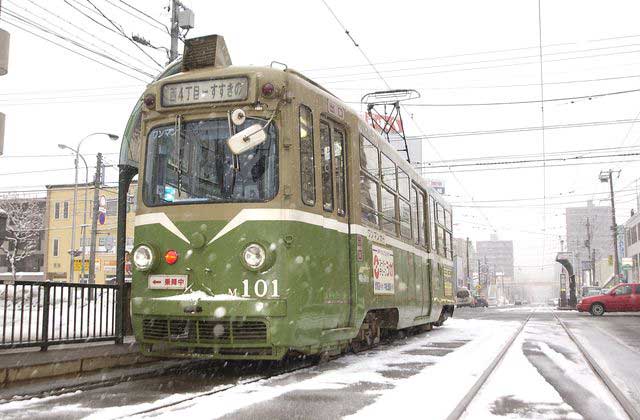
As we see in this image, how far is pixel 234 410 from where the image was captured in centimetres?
491

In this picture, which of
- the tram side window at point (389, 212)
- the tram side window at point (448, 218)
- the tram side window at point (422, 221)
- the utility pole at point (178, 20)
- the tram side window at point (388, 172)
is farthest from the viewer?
the utility pole at point (178, 20)

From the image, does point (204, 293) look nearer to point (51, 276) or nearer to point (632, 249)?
point (51, 276)

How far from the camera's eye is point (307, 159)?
22.9 ft

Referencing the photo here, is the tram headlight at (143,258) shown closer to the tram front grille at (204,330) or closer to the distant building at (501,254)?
the tram front grille at (204,330)

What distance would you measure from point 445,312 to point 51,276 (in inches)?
1769

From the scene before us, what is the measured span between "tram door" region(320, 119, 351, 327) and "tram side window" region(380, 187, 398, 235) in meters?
1.58

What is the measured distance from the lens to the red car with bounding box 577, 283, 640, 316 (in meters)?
26.9

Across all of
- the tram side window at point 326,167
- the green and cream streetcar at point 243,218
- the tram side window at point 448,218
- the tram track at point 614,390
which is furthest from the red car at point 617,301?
the tram side window at point 326,167

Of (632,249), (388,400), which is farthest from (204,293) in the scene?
(632,249)

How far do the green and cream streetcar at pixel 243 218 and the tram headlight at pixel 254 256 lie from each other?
1 centimetres

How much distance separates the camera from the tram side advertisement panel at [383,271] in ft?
27.5

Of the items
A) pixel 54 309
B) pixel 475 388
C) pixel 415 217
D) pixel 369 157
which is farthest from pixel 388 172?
pixel 54 309

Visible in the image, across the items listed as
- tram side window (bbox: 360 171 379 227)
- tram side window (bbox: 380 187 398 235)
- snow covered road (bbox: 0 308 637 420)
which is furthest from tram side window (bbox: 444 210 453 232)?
snow covered road (bbox: 0 308 637 420)

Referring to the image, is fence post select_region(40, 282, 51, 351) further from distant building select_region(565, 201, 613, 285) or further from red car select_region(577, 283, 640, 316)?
distant building select_region(565, 201, 613, 285)
